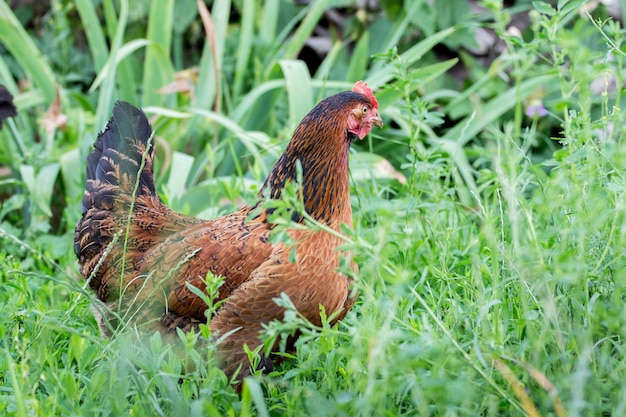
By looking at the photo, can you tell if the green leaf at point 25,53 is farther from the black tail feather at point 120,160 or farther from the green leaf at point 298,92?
the black tail feather at point 120,160

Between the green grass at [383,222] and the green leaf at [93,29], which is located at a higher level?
the green leaf at [93,29]

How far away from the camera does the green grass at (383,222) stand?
5.88 ft

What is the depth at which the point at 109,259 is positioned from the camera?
2885 mm

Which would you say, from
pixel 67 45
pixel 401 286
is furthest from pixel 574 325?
pixel 67 45

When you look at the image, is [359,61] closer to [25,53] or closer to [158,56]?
[158,56]

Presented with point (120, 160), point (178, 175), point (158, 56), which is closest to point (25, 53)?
point (158, 56)

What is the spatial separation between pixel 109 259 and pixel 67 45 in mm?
3349

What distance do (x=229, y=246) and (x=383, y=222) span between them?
89cm

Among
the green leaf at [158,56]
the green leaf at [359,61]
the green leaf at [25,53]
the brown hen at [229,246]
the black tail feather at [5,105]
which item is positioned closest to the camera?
the brown hen at [229,246]

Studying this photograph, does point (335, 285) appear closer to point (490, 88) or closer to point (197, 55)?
point (490, 88)

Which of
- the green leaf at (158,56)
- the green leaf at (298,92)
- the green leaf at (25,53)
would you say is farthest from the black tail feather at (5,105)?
the green leaf at (298,92)

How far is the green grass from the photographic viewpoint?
1791mm

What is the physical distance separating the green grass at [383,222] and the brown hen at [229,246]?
134mm

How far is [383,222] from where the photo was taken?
1.76 m
